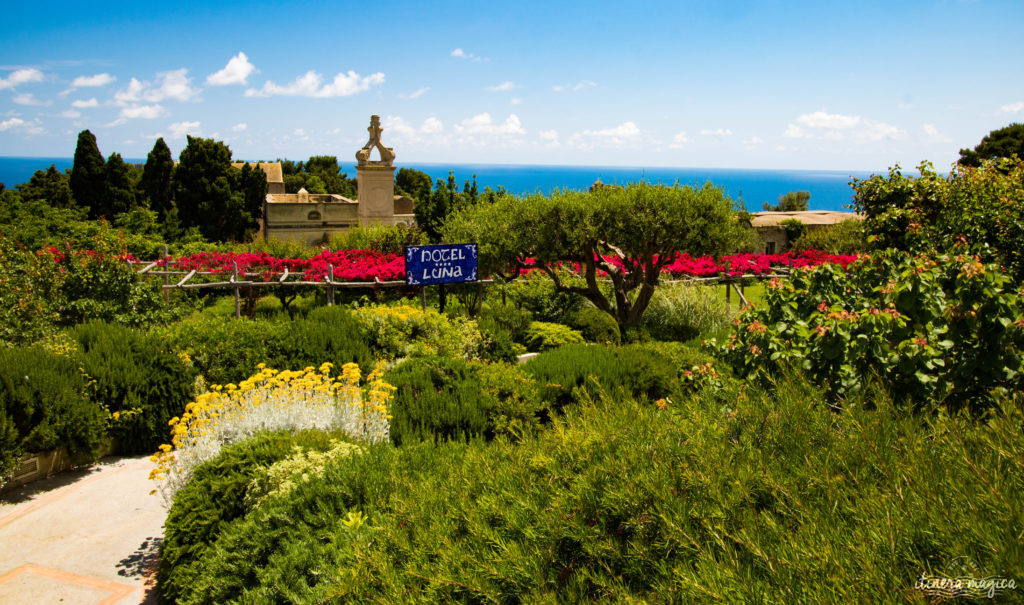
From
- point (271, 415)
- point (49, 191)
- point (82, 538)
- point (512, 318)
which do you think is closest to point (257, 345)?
point (271, 415)

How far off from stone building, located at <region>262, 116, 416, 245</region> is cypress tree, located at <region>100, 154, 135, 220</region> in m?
12.7

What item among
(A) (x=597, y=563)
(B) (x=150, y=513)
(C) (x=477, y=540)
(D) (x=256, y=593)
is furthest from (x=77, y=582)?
(A) (x=597, y=563)

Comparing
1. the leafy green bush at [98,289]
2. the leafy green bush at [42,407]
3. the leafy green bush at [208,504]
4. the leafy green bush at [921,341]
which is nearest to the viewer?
the leafy green bush at [921,341]

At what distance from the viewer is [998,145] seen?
90.4 ft

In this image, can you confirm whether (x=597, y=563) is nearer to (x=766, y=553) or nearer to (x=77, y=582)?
(x=766, y=553)

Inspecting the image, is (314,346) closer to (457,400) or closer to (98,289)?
(457,400)

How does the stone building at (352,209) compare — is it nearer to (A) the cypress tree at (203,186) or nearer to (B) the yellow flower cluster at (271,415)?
(A) the cypress tree at (203,186)

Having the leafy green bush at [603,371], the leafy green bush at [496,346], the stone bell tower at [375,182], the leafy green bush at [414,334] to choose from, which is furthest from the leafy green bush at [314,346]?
the stone bell tower at [375,182]

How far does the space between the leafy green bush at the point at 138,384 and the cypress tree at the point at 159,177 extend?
1138 inches

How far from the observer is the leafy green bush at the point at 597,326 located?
10422 millimetres

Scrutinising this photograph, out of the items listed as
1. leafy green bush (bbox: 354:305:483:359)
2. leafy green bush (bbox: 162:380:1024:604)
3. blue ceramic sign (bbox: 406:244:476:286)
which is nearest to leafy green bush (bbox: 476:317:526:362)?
leafy green bush (bbox: 354:305:483:359)

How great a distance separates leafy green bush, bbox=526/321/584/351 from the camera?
32.7ft

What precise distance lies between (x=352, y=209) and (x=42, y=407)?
16.7m

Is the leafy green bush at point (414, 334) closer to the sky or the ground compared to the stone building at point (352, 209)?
closer to the ground
